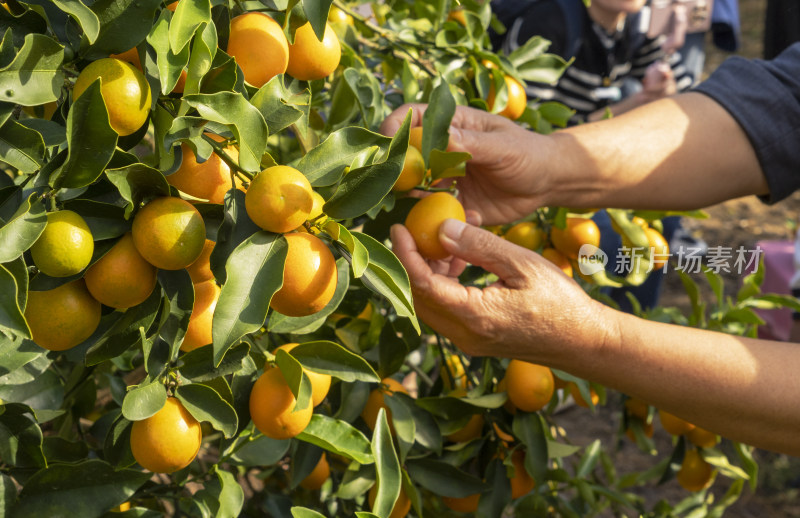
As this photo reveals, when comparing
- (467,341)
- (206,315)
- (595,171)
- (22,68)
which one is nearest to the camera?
(22,68)

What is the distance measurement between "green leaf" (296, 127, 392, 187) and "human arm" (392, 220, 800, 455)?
0.24 m

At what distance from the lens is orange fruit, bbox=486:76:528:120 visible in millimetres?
1091

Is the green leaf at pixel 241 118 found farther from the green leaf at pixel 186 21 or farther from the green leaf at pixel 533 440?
the green leaf at pixel 533 440

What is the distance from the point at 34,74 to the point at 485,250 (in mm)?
547

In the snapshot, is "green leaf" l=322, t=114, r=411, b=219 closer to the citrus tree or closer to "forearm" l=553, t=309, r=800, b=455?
the citrus tree

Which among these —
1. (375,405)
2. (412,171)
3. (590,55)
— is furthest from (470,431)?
(590,55)

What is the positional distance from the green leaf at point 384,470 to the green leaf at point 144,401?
0.22 metres

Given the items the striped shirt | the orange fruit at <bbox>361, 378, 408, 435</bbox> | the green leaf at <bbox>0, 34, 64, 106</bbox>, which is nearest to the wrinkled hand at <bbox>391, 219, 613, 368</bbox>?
the orange fruit at <bbox>361, 378, 408, 435</bbox>

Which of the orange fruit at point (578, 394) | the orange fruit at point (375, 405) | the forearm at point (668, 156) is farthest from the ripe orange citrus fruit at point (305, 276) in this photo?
the forearm at point (668, 156)

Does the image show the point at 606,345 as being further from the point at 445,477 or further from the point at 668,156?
the point at 668,156

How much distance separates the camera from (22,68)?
1.66ft

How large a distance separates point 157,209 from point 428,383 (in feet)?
2.20

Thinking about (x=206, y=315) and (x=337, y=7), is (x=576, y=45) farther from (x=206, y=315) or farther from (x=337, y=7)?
(x=206, y=315)

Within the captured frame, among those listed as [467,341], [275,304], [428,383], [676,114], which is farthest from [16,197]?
[676,114]
